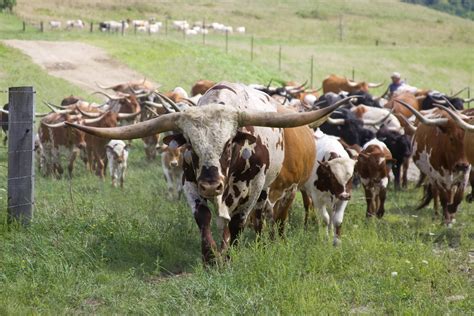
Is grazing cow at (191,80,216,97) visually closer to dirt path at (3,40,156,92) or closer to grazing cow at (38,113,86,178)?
dirt path at (3,40,156,92)

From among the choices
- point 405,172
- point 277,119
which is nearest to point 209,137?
point 277,119

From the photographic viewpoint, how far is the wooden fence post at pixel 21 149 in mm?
8219

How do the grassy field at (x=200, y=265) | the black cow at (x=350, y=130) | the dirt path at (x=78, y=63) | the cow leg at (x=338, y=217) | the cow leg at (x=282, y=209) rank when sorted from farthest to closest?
the dirt path at (x=78, y=63)
the black cow at (x=350, y=130)
the cow leg at (x=338, y=217)
the cow leg at (x=282, y=209)
the grassy field at (x=200, y=265)

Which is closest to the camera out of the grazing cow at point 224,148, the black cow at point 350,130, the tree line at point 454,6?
the grazing cow at point 224,148

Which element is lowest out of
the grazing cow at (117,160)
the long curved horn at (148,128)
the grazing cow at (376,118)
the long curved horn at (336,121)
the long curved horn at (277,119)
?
the grazing cow at (117,160)

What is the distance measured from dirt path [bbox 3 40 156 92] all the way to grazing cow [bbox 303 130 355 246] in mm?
19760

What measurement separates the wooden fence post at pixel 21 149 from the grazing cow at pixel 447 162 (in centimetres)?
505

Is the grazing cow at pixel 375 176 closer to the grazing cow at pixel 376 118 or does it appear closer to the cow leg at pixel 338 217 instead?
the cow leg at pixel 338 217

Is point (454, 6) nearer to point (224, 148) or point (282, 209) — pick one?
point (282, 209)

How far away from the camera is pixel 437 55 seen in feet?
172

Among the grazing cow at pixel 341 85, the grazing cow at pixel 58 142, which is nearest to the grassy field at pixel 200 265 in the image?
the grazing cow at pixel 58 142

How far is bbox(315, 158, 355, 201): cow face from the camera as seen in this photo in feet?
31.2

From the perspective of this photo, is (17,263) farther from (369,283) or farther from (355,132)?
→ (355,132)

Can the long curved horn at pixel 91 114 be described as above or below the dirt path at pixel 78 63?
above
